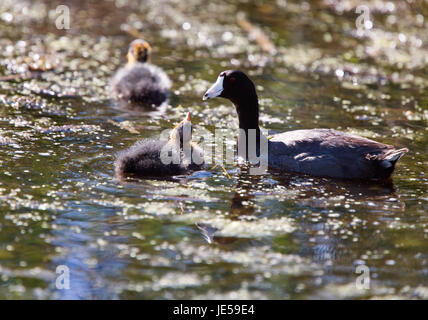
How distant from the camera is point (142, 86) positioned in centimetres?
875

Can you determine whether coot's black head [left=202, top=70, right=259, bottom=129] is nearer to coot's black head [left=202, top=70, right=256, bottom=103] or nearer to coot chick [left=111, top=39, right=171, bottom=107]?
coot's black head [left=202, top=70, right=256, bottom=103]

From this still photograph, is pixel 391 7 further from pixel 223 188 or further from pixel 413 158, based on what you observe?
pixel 223 188

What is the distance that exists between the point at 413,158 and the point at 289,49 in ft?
16.2

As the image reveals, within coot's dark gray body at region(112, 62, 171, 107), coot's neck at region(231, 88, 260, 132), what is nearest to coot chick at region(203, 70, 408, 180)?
coot's neck at region(231, 88, 260, 132)

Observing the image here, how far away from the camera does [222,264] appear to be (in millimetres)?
4492

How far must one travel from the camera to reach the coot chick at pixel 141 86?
8.73m

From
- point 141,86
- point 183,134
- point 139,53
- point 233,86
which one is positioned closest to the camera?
point 183,134

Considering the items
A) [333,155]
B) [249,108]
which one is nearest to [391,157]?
[333,155]

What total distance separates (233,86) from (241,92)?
107 millimetres

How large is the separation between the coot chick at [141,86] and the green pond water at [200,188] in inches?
9.7

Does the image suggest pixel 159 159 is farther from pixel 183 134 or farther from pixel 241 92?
pixel 241 92

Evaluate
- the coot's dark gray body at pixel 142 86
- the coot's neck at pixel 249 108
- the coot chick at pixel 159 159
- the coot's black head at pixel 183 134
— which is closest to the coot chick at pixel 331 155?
the coot's neck at pixel 249 108

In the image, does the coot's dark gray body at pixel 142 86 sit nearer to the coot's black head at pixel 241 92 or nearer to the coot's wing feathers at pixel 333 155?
the coot's black head at pixel 241 92
